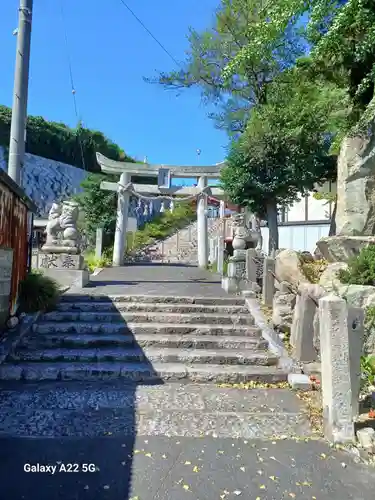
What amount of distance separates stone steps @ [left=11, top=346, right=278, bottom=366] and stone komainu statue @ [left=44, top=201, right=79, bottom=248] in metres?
4.47

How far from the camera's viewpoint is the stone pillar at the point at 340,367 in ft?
11.1

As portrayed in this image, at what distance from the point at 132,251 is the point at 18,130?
17001 mm

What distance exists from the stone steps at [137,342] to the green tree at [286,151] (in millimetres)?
5834

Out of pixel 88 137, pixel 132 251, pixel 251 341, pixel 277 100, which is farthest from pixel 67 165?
pixel 251 341

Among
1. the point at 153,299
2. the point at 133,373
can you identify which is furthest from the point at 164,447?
the point at 153,299

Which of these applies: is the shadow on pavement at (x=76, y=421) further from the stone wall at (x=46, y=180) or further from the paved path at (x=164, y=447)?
the stone wall at (x=46, y=180)

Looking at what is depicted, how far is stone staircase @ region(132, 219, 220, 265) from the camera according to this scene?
23.1 metres

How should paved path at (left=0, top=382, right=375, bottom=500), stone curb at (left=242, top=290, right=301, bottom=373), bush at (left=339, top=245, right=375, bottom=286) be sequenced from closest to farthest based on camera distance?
paved path at (left=0, top=382, right=375, bottom=500) → stone curb at (left=242, top=290, right=301, bottom=373) → bush at (left=339, top=245, right=375, bottom=286)

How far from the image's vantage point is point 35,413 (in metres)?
3.79

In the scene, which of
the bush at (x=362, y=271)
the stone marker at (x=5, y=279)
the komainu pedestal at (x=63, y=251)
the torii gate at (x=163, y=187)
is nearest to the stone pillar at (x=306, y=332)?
the bush at (x=362, y=271)

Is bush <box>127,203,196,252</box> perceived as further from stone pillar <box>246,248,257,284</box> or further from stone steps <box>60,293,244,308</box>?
stone steps <box>60,293,244,308</box>

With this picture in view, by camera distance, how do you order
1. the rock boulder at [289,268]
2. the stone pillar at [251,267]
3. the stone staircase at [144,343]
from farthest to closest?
the stone pillar at [251,267] → the rock boulder at [289,268] → the stone staircase at [144,343]

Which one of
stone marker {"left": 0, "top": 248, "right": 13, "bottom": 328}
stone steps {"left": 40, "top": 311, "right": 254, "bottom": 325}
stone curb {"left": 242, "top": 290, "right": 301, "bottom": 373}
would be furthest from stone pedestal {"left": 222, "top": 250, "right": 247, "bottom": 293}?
stone marker {"left": 0, "top": 248, "right": 13, "bottom": 328}

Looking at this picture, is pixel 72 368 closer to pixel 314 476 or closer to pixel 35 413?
pixel 35 413
